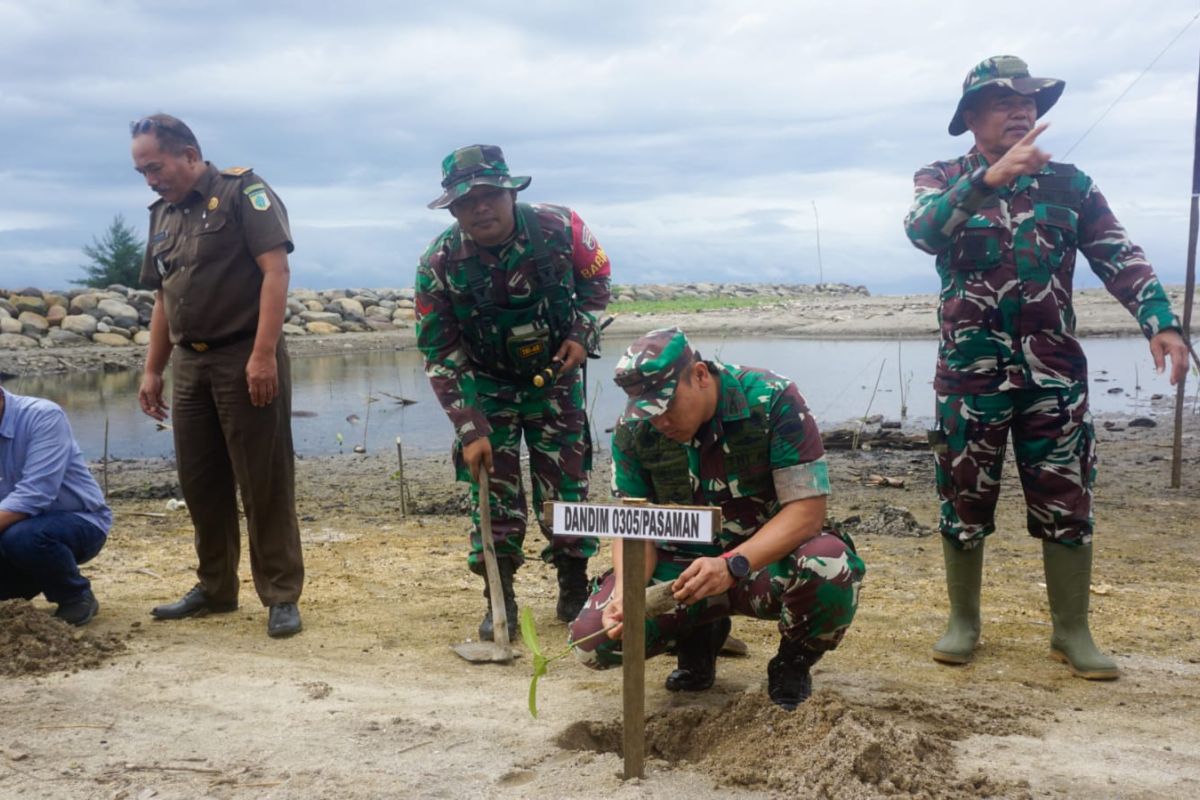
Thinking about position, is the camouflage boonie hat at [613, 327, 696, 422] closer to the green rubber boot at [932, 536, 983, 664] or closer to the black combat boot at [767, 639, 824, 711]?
the black combat boot at [767, 639, 824, 711]

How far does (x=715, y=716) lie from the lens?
355 centimetres

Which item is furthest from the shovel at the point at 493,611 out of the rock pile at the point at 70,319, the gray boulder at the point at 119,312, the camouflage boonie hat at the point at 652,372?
the gray boulder at the point at 119,312

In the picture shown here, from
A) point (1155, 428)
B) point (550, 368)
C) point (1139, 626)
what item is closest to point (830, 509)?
point (1139, 626)

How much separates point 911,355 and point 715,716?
Answer: 694 inches

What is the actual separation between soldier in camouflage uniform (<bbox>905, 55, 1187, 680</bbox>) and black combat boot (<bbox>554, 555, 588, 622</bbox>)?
1.57 m

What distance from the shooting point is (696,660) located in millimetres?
3928

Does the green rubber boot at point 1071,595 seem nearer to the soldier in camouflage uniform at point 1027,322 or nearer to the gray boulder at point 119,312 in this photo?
the soldier in camouflage uniform at point 1027,322

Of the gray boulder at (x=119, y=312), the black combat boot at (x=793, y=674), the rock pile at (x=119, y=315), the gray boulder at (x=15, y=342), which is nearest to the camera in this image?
the black combat boot at (x=793, y=674)

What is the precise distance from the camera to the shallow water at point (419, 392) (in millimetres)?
12719

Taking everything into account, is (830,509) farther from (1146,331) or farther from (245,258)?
(245,258)

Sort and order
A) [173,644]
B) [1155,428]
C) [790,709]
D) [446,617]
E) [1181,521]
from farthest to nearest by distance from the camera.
A: [1155,428], [1181,521], [446,617], [173,644], [790,709]

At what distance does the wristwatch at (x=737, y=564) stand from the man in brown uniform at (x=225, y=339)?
2.39 m

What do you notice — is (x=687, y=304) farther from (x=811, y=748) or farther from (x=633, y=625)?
(x=633, y=625)

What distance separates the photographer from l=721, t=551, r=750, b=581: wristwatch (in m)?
3.15
